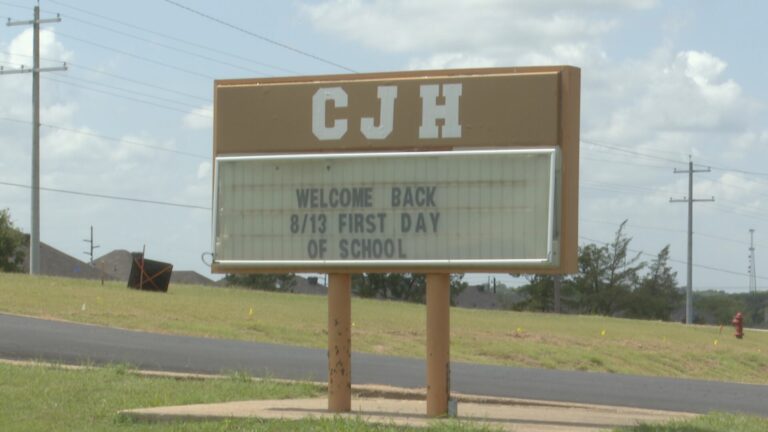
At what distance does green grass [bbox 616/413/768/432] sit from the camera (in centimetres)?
1136

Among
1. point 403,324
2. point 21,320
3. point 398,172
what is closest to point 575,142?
point 398,172

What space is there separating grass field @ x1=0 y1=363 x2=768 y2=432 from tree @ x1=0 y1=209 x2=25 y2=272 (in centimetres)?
6751

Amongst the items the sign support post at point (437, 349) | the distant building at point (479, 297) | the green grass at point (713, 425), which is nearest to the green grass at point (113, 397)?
the sign support post at point (437, 349)

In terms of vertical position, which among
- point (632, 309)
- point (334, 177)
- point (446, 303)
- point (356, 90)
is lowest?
point (632, 309)

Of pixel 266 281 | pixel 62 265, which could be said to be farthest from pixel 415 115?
pixel 62 265

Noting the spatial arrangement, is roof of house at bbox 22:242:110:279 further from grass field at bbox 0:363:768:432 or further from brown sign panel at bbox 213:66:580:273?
brown sign panel at bbox 213:66:580:273

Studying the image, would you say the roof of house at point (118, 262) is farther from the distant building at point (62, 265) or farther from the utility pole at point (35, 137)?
the utility pole at point (35, 137)

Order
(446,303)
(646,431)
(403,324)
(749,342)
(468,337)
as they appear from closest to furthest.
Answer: (646,431), (446,303), (468,337), (403,324), (749,342)

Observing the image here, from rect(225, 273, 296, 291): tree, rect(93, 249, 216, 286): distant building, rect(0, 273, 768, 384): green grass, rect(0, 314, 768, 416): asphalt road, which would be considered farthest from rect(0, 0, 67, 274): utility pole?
rect(93, 249, 216, 286): distant building

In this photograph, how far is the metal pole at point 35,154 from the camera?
5991 centimetres

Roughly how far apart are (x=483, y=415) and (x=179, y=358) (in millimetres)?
8653

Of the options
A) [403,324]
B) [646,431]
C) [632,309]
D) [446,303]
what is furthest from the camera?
[632,309]

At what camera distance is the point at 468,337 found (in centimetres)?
3438

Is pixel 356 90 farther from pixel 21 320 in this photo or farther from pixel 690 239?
pixel 690 239
